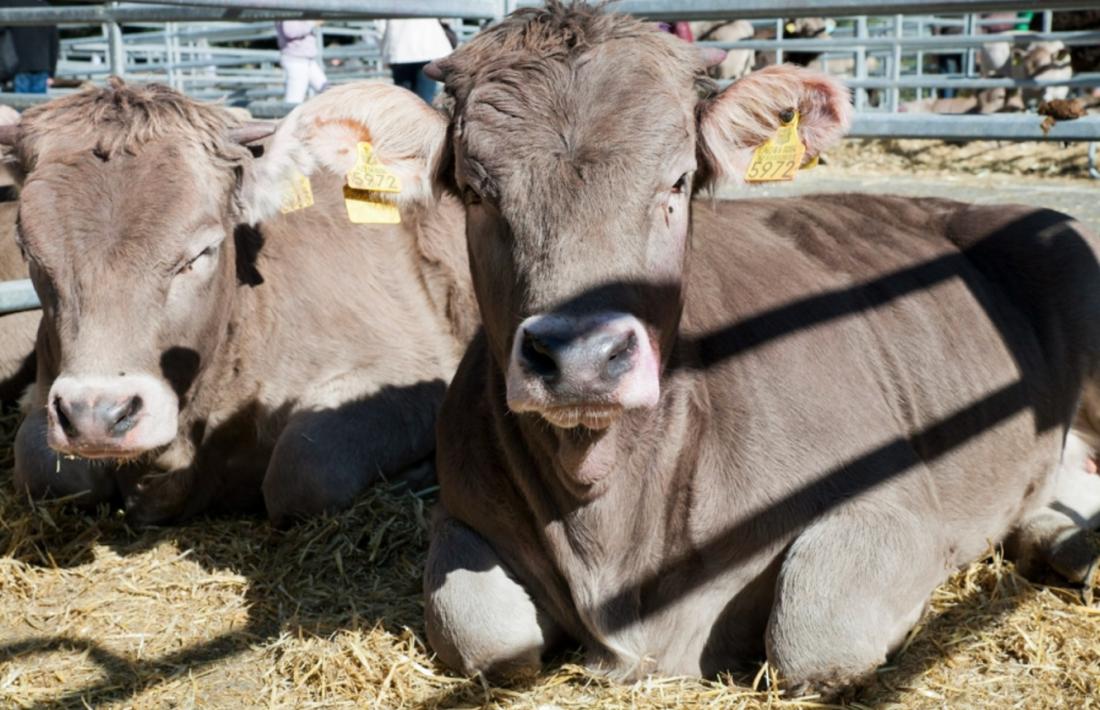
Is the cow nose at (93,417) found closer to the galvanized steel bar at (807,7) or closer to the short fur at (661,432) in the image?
the short fur at (661,432)

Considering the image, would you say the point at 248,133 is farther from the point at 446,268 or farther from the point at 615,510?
the point at 615,510

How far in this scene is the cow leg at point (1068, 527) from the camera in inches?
159

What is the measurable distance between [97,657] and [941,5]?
3.42 m

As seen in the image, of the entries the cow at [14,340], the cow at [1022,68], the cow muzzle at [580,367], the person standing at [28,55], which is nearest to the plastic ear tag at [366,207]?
the cow muzzle at [580,367]

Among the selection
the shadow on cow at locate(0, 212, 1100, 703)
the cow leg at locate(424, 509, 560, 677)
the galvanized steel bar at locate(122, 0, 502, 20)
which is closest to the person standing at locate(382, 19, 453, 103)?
the galvanized steel bar at locate(122, 0, 502, 20)

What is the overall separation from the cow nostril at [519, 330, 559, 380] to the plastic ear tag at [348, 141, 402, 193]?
1085mm

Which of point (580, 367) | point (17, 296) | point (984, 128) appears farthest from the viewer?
point (984, 128)

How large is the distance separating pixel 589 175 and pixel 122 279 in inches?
70.6

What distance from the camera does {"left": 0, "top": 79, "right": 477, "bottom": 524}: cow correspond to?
3967 mm

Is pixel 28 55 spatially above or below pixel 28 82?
above

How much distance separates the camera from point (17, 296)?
4.58 metres

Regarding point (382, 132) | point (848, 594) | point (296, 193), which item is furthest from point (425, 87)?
point (848, 594)

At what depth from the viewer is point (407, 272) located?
5.66 meters

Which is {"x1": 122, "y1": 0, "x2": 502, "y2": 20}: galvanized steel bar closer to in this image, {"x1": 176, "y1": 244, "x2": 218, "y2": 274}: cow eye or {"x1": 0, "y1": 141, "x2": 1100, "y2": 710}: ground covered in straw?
{"x1": 176, "y1": 244, "x2": 218, "y2": 274}: cow eye
